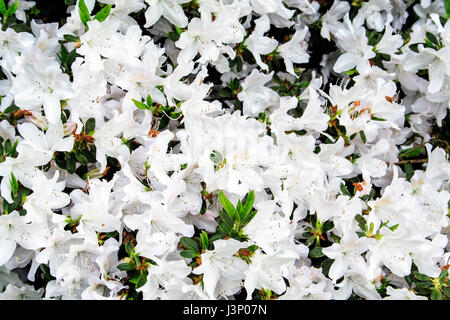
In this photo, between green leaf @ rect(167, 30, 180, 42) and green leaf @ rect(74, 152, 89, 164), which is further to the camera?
green leaf @ rect(167, 30, 180, 42)

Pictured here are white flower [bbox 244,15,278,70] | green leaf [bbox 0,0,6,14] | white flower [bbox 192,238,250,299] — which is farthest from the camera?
white flower [bbox 244,15,278,70]

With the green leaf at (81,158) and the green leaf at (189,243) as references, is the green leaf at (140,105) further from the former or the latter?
the green leaf at (189,243)

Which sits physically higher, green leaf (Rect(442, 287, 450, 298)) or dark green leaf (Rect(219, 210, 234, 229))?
dark green leaf (Rect(219, 210, 234, 229))

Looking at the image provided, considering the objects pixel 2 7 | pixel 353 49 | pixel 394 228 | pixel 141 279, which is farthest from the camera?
pixel 353 49

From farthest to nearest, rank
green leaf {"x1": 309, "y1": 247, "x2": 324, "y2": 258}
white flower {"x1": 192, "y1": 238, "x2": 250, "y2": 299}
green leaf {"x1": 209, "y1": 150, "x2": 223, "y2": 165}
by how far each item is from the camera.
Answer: green leaf {"x1": 309, "y1": 247, "x2": 324, "y2": 258} < green leaf {"x1": 209, "y1": 150, "x2": 223, "y2": 165} < white flower {"x1": 192, "y1": 238, "x2": 250, "y2": 299}

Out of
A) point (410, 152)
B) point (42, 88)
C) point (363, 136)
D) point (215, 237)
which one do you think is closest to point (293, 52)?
point (363, 136)

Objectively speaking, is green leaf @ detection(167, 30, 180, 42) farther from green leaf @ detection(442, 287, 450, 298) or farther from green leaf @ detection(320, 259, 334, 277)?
green leaf @ detection(442, 287, 450, 298)

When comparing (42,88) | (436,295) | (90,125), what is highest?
(42,88)

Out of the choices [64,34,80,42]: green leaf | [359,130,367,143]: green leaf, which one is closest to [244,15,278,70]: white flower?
[359,130,367,143]: green leaf

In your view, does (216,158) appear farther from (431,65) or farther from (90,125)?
(431,65)
